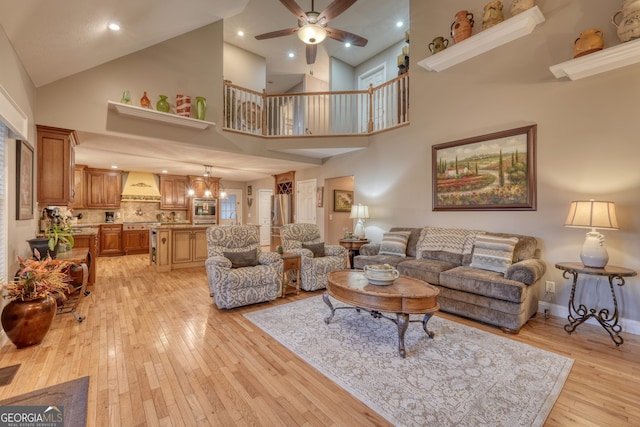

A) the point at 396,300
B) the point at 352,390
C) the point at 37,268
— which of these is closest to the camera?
the point at 352,390

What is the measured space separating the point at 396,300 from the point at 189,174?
26.5 feet

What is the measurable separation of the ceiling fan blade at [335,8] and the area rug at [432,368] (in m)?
3.59

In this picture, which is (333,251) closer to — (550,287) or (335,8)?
(550,287)

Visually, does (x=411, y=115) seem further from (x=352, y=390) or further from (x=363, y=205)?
(x=352, y=390)

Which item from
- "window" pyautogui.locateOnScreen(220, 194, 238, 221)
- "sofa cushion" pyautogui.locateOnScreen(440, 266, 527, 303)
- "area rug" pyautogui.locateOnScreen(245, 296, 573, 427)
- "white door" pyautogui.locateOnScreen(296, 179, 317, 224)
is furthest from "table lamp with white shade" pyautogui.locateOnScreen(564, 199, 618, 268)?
"window" pyautogui.locateOnScreen(220, 194, 238, 221)

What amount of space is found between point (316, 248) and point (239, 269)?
133 cm

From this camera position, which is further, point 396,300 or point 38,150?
point 38,150

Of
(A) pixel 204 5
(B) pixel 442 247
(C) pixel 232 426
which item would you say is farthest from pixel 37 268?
(B) pixel 442 247

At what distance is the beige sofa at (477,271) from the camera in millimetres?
2797

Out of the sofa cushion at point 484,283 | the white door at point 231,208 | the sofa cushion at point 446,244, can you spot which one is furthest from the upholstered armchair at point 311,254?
the white door at point 231,208

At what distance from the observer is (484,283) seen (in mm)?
2922

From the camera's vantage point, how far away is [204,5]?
4.18 meters

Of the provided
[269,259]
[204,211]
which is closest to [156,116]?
[269,259]

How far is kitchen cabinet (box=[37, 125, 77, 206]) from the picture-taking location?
363 centimetres
